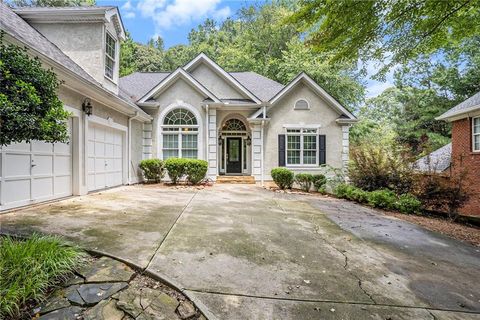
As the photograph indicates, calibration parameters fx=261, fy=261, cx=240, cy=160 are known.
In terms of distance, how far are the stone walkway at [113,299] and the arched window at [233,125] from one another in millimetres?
12446

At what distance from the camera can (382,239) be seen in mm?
5094

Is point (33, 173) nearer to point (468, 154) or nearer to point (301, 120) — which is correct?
point (301, 120)

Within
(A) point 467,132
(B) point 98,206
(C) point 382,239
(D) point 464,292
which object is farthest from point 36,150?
(A) point 467,132

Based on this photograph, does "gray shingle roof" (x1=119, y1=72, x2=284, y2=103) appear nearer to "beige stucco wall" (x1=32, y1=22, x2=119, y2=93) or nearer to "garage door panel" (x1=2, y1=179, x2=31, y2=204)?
"beige stucco wall" (x1=32, y1=22, x2=119, y2=93)

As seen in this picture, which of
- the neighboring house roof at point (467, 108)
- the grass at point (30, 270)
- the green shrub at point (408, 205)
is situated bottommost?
the green shrub at point (408, 205)

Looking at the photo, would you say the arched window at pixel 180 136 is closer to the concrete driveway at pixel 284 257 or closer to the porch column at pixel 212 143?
the porch column at pixel 212 143

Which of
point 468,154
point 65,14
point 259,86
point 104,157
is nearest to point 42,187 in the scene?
point 104,157

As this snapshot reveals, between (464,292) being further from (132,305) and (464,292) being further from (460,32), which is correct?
(460,32)

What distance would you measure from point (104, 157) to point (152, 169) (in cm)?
286

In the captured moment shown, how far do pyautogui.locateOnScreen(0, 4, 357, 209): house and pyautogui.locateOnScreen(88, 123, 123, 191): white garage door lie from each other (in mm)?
36

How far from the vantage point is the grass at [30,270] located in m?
2.34

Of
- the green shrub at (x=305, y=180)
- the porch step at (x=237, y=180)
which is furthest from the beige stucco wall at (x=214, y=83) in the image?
the green shrub at (x=305, y=180)

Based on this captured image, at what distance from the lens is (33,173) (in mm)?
6164

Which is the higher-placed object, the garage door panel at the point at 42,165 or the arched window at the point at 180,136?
the arched window at the point at 180,136
